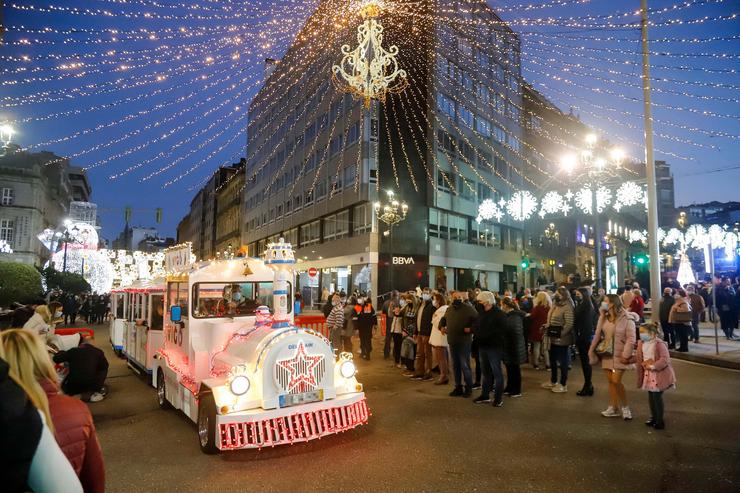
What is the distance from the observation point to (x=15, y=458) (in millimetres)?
1808

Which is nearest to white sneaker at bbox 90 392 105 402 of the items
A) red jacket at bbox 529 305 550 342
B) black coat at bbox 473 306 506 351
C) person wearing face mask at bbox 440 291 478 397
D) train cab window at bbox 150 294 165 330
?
train cab window at bbox 150 294 165 330

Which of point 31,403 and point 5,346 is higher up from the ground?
point 5,346

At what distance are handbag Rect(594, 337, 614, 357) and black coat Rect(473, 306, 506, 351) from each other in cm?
150

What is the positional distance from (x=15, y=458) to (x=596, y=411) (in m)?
7.89

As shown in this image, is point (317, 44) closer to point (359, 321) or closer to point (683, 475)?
point (359, 321)

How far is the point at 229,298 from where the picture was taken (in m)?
7.52

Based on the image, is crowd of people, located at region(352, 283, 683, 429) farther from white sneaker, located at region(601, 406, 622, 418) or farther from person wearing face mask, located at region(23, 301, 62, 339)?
person wearing face mask, located at region(23, 301, 62, 339)

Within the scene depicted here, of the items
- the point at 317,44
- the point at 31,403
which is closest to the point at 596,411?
the point at 31,403

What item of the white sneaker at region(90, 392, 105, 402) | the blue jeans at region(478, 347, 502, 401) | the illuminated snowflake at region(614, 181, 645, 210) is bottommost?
the white sneaker at region(90, 392, 105, 402)

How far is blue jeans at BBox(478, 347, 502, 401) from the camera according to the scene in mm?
7836

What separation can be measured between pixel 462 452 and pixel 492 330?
274 centimetres

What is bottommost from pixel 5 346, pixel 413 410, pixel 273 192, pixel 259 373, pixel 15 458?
→ pixel 413 410

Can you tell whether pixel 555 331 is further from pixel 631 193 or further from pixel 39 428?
pixel 631 193

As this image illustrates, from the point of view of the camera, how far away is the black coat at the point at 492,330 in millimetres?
8000
